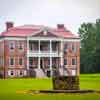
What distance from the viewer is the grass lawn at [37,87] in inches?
303

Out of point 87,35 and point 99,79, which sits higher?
point 87,35

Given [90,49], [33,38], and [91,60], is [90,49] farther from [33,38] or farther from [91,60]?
[33,38]

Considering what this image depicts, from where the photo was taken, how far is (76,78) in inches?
351

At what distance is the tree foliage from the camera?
9.24 meters

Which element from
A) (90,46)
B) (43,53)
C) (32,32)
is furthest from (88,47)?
(32,32)

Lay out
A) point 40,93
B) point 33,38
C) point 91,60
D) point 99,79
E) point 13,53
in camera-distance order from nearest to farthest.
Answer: point 40,93 → point 91,60 → point 99,79 → point 13,53 → point 33,38

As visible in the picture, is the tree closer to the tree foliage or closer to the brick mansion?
the tree foliage

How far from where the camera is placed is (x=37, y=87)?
9805 millimetres

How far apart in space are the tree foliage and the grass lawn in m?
0.15

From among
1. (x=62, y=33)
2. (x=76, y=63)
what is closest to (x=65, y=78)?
(x=76, y=63)

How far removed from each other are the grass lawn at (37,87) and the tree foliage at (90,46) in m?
0.15

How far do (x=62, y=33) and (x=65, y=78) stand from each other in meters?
2.11

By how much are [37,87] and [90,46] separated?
1.15 m

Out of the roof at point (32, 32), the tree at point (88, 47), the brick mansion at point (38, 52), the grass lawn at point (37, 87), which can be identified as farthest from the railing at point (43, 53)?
the tree at point (88, 47)
